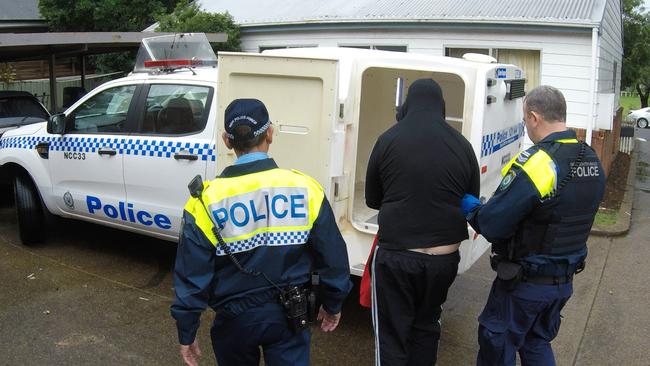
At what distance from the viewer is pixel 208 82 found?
192 inches

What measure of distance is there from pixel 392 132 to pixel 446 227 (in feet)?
1.82

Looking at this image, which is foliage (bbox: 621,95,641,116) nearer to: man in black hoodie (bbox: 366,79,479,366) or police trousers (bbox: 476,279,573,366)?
police trousers (bbox: 476,279,573,366)

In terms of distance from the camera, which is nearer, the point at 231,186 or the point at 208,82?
the point at 231,186

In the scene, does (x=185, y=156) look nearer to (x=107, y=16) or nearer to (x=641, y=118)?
(x=107, y=16)

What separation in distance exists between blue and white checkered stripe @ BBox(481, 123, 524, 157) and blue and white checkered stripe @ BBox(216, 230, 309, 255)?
196cm

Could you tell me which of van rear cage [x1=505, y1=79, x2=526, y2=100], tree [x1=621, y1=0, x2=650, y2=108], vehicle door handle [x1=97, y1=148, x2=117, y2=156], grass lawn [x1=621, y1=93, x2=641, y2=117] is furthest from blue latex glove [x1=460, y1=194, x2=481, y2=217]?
grass lawn [x1=621, y1=93, x2=641, y2=117]

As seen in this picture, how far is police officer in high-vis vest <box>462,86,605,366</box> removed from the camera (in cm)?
280

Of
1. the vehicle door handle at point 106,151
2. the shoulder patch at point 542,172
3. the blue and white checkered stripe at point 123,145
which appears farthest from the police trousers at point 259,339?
the vehicle door handle at point 106,151

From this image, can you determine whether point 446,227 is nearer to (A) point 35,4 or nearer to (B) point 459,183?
(B) point 459,183

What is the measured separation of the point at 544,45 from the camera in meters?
8.81

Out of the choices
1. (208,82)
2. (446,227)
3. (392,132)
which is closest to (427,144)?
(392,132)

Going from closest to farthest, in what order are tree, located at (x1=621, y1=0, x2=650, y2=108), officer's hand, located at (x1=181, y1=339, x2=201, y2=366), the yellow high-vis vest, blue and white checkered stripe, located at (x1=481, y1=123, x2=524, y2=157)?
the yellow high-vis vest < officer's hand, located at (x1=181, y1=339, x2=201, y2=366) < blue and white checkered stripe, located at (x1=481, y1=123, x2=524, y2=157) < tree, located at (x1=621, y1=0, x2=650, y2=108)

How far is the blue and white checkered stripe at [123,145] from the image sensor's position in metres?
4.73

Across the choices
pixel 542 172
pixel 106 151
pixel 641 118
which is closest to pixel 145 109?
pixel 106 151
